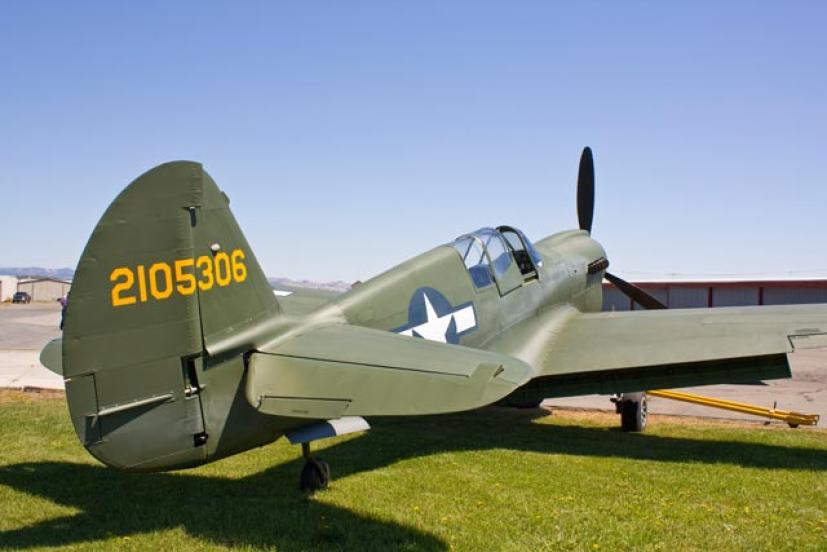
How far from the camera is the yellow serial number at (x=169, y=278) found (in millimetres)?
4484

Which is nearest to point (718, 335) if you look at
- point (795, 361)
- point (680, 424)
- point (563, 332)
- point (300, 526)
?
point (563, 332)

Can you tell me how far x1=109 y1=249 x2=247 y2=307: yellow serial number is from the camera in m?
4.48

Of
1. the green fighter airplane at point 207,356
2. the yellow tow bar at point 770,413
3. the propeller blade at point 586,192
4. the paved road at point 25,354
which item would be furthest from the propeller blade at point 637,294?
A: the paved road at point 25,354

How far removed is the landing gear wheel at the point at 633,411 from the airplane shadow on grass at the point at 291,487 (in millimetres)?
219

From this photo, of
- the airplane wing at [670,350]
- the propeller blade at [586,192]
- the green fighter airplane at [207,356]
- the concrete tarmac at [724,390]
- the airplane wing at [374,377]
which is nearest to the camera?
the airplane wing at [374,377]

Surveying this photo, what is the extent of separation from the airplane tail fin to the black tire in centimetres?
160

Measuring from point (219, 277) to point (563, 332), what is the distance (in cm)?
536

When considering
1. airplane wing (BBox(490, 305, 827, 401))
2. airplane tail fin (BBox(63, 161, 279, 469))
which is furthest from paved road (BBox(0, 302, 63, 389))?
airplane tail fin (BBox(63, 161, 279, 469))

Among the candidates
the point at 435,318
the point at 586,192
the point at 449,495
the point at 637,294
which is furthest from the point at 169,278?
the point at 586,192

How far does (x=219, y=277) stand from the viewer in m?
4.96

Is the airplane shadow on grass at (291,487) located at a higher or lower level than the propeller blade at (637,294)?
lower

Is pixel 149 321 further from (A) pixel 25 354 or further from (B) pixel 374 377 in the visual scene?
(A) pixel 25 354

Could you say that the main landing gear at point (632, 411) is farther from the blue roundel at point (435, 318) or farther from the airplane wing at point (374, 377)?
the airplane wing at point (374, 377)

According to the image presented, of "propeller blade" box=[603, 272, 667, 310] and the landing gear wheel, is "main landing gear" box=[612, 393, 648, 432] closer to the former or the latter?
the landing gear wheel
